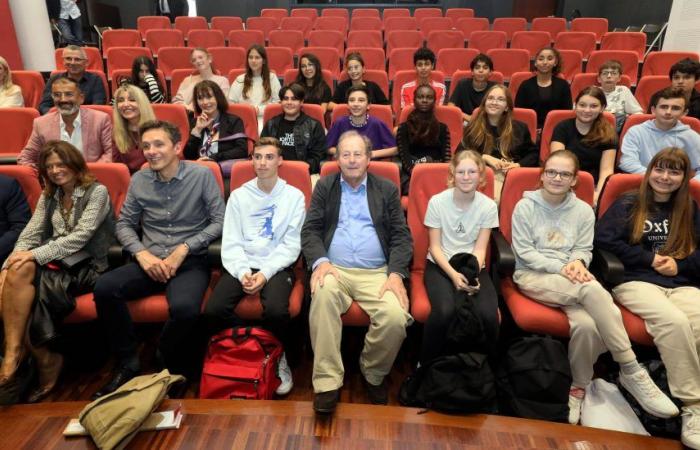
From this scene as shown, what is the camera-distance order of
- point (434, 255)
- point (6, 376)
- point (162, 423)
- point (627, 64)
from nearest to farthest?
point (162, 423) → point (6, 376) → point (434, 255) → point (627, 64)

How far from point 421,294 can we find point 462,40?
4742 mm

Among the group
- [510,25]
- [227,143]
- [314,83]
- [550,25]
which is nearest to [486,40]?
[510,25]

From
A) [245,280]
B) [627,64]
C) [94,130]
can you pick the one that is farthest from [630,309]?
[627,64]

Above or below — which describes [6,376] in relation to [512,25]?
below

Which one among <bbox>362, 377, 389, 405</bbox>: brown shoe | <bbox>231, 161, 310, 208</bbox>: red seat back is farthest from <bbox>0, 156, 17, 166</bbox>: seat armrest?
<bbox>362, 377, 389, 405</bbox>: brown shoe

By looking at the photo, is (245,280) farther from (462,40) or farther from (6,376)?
(462,40)

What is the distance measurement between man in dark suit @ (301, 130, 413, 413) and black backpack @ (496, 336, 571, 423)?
0.45 meters

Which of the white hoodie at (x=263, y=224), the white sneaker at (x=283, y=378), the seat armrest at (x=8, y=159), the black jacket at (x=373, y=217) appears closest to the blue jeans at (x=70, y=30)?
the seat armrest at (x=8, y=159)

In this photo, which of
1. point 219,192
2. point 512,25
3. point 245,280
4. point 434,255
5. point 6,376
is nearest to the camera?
point 6,376

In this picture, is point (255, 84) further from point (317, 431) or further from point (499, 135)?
point (317, 431)

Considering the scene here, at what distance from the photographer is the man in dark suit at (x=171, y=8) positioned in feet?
24.8

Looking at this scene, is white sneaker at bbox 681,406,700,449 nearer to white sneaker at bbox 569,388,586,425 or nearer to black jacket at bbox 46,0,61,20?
white sneaker at bbox 569,388,586,425

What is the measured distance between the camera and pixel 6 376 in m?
1.70

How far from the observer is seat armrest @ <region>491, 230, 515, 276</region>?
5.99ft
